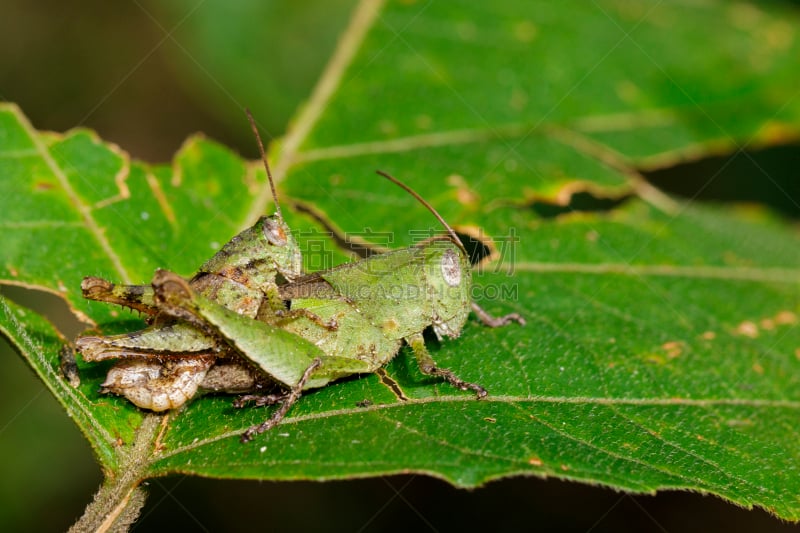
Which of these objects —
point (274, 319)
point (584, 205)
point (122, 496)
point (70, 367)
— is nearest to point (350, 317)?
point (274, 319)

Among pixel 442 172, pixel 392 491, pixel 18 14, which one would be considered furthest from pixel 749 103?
pixel 18 14

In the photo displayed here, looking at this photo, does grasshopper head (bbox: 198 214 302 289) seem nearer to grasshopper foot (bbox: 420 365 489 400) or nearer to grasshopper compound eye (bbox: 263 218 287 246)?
grasshopper compound eye (bbox: 263 218 287 246)

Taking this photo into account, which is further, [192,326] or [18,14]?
[18,14]

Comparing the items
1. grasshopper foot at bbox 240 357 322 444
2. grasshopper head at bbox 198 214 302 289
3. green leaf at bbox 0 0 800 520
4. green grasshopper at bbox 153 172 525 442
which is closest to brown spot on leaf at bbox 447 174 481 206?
green leaf at bbox 0 0 800 520

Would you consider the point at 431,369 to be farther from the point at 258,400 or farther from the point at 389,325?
the point at 258,400

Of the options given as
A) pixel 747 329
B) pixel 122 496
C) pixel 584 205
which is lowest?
pixel 747 329

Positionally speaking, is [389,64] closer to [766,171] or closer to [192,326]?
[192,326]

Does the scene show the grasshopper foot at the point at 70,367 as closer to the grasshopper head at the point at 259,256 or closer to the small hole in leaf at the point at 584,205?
the grasshopper head at the point at 259,256
